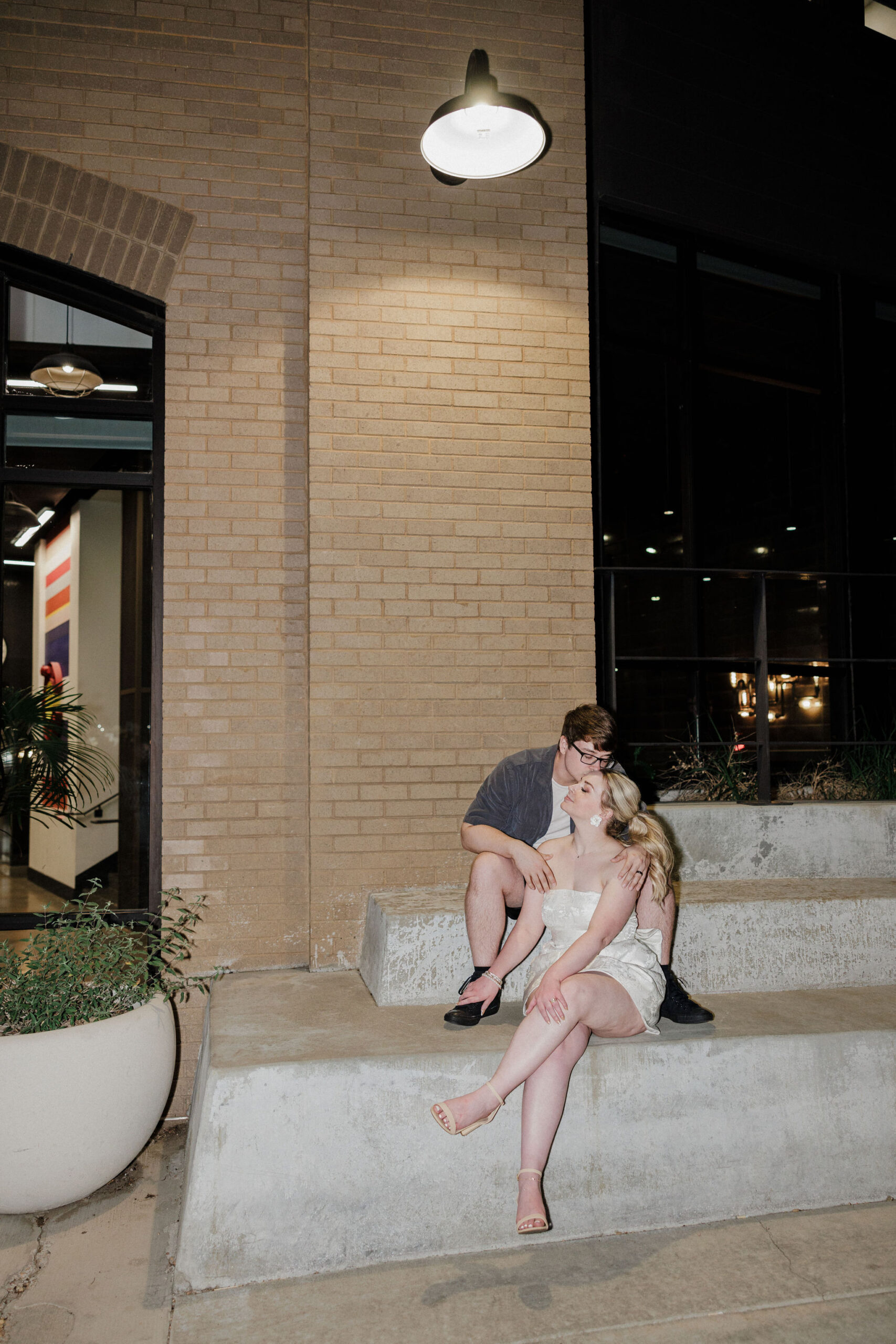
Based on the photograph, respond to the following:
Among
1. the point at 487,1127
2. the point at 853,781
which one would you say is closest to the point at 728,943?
the point at 487,1127

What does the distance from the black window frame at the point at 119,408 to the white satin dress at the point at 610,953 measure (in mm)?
1941

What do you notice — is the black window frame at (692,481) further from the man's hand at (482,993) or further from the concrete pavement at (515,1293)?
the concrete pavement at (515,1293)

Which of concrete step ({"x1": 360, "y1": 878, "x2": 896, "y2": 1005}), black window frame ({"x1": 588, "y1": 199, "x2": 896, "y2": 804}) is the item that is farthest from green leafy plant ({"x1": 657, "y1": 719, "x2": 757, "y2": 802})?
concrete step ({"x1": 360, "y1": 878, "x2": 896, "y2": 1005})

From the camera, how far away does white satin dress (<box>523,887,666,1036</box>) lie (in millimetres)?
3316

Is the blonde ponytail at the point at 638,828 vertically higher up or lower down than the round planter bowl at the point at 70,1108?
higher up

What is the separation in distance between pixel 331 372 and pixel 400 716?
1.61 m

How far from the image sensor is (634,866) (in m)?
3.35

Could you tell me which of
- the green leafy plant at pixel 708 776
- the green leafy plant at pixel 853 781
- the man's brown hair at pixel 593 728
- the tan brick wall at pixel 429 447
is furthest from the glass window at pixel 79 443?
the green leafy plant at pixel 853 781

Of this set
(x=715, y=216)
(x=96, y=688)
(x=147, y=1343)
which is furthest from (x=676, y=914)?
(x=715, y=216)

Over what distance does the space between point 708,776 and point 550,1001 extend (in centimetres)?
250

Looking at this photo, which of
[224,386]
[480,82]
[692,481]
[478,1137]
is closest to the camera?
[478,1137]

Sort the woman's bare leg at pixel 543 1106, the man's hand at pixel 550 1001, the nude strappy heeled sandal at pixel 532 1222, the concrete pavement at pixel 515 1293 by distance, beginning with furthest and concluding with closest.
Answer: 1. the man's hand at pixel 550 1001
2. the woman's bare leg at pixel 543 1106
3. the nude strappy heeled sandal at pixel 532 1222
4. the concrete pavement at pixel 515 1293

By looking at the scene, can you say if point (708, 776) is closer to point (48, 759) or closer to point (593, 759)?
point (593, 759)

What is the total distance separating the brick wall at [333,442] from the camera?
437cm
